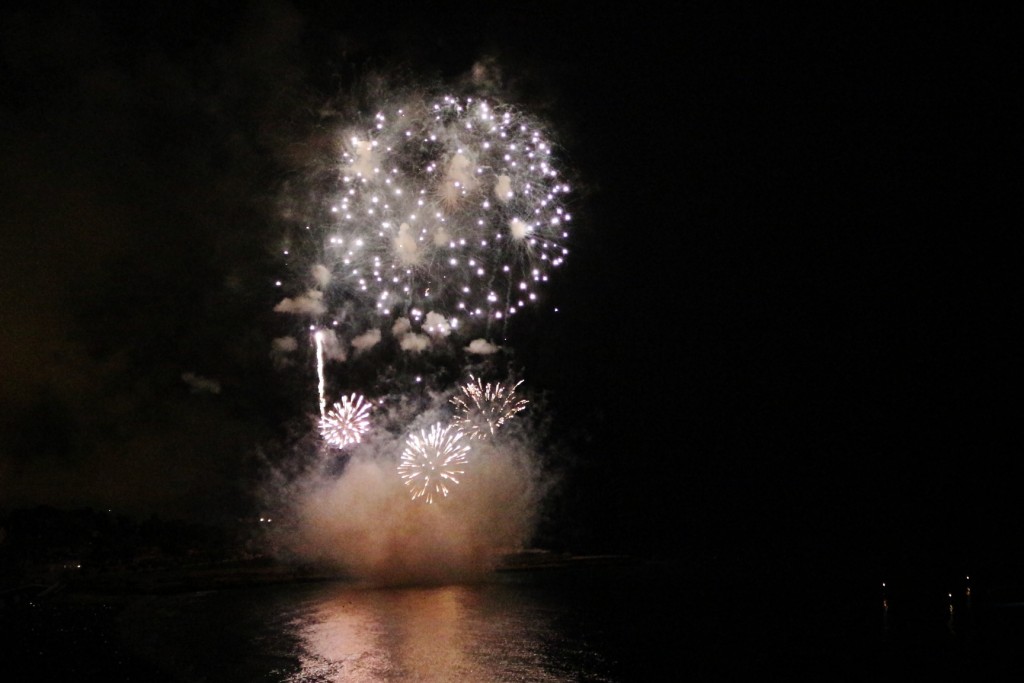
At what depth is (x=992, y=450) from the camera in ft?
121

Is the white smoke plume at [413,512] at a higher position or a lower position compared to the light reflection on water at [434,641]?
higher

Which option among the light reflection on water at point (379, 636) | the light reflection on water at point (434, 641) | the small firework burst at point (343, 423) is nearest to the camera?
the light reflection on water at point (434, 641)

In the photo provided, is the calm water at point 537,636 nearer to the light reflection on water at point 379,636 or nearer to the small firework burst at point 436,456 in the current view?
the light reflection on water at point 379,636

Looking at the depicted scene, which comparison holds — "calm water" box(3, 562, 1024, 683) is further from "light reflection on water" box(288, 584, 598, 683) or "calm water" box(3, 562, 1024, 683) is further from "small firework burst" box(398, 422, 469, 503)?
"small firework burst" box(398, 422, 469, 503)

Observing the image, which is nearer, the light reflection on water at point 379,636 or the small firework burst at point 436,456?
the light reflection on water at point 379,636

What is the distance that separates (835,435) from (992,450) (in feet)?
28.7

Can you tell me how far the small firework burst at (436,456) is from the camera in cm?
2409

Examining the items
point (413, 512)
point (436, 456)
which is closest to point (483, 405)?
point (436, 456)

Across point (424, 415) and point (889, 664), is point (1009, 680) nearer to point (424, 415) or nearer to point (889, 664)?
point (889, 664)

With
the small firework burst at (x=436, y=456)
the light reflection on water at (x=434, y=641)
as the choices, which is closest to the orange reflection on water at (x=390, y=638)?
the light reflection on water at (x=434, y=641)

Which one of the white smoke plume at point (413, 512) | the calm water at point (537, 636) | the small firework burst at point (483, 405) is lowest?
the calm water at point (537, 636)

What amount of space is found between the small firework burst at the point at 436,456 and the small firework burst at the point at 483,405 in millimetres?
472

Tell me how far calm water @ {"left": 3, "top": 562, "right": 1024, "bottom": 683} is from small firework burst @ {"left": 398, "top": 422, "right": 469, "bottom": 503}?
13.0ft

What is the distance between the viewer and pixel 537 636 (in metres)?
15.4
